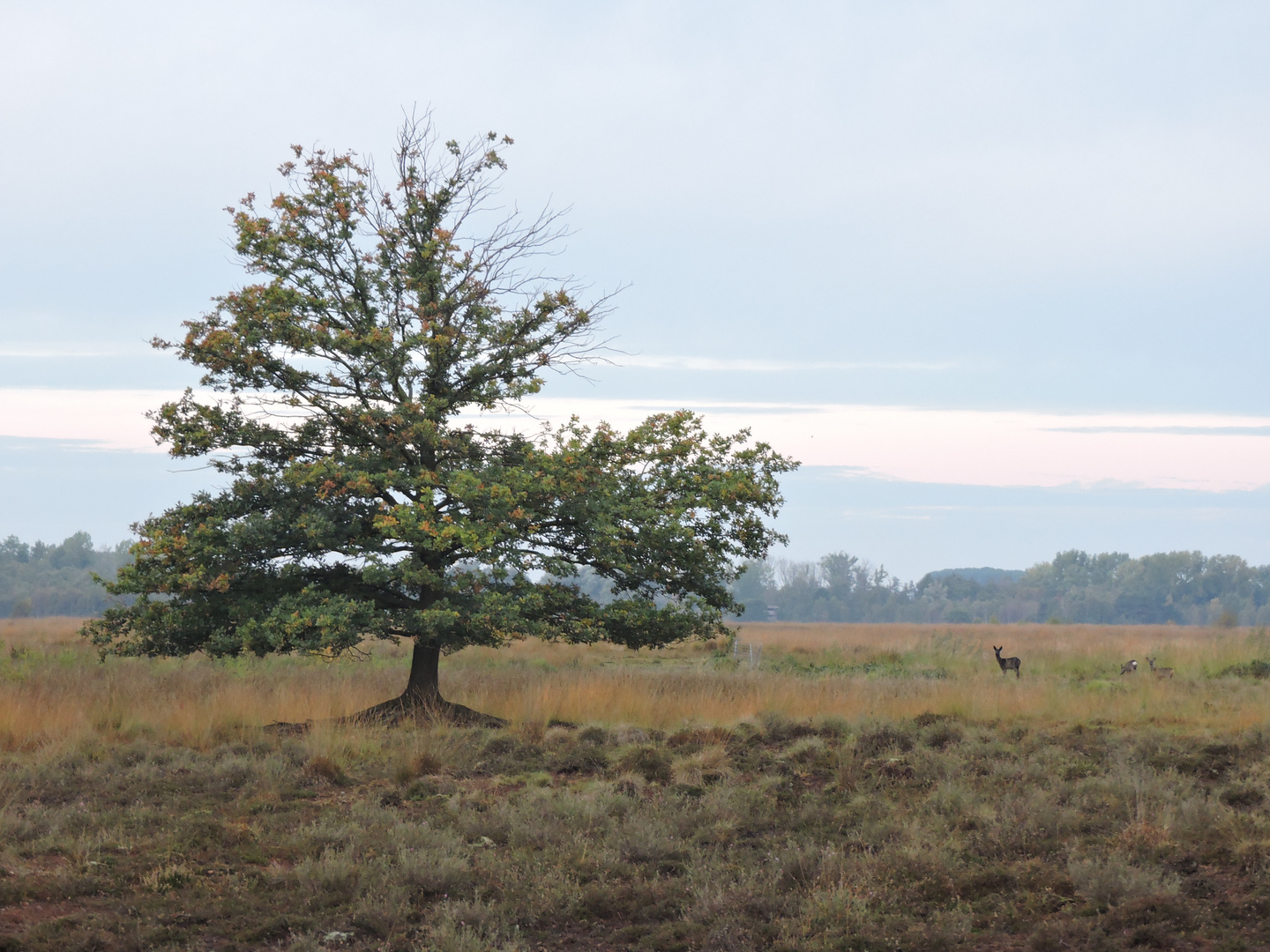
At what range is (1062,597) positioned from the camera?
149000 mm

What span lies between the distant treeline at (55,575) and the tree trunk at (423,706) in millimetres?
84892

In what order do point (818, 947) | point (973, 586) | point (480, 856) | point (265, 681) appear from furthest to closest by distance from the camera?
point (973, 586) < point (265, 681) < point (480, 856) < point (818, 947)

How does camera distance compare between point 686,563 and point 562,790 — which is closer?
point 562,790

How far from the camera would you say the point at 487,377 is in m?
15.8

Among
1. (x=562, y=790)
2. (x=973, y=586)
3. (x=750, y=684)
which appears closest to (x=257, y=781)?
(x=562, y=790)

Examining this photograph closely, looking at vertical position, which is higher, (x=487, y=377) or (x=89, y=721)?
(x=487, y=377)

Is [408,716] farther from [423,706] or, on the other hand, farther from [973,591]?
[973,591]

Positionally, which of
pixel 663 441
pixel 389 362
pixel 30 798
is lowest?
pixel 30 798

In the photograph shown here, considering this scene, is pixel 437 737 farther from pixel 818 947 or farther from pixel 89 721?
pixel 818 947

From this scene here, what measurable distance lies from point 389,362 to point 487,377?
157 cm

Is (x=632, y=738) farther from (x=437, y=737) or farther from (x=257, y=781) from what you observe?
(x=257, y=781)

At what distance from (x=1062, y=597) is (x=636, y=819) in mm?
153278

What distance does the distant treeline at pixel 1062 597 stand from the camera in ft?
434

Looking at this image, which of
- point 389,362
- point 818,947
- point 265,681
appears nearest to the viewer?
point 818,947
